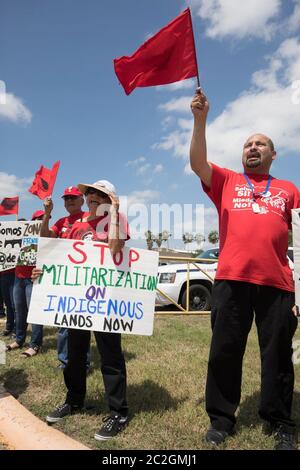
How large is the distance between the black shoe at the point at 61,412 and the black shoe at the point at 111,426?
0.41 metres

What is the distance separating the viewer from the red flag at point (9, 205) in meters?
7.99

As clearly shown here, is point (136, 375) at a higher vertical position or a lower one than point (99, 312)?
lower

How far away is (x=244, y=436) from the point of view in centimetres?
292

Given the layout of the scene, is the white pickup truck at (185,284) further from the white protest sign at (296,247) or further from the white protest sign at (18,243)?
the white protest sign at (296,247)

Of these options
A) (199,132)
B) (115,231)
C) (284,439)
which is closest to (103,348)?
(115,231)

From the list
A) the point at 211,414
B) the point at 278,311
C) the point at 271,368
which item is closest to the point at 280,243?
the point at 278,311

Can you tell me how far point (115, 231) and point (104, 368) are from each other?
3.59ft

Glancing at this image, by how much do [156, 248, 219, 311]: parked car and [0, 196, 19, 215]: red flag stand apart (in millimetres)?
3808

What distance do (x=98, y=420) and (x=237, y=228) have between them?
193 cm

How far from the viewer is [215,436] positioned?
110 inches

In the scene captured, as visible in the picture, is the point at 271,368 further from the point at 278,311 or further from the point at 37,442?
the point at 37,442

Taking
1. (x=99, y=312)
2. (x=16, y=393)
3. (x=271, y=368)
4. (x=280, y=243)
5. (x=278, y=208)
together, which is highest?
(x=278, y=208)

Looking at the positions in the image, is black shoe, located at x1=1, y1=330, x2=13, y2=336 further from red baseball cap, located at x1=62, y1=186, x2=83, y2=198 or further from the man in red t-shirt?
the man in red t-shirt

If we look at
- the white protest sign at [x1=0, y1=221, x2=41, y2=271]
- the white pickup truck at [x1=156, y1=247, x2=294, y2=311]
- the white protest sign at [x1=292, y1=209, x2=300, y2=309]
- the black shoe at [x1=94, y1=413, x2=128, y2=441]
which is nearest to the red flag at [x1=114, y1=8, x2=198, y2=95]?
the white protest sign at [x1=292, y1=209, x2=300, y2=309]
